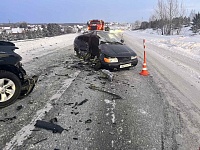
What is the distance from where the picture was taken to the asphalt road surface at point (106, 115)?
3.68 m

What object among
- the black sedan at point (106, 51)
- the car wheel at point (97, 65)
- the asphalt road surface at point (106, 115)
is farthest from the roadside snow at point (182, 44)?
the asphalt road surface at point (106, 115)

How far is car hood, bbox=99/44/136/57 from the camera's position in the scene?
8877 millimetres

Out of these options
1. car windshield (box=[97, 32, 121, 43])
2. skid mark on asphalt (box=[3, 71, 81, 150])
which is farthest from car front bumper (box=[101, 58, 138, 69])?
skid mark on asphalt (box=[3, 71, 81, 150])

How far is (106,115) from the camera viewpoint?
15.4ft

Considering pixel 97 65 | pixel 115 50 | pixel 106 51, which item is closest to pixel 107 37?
pixel 115 50

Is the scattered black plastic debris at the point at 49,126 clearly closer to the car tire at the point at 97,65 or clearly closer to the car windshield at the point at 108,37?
the car tire at the point at 97,65

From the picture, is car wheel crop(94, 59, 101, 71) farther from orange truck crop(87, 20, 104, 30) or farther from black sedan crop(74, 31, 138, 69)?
orange truck crop(87, 20, 104, 30)

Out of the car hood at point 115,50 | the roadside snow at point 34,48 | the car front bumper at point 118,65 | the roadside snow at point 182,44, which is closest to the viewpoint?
the car front bumper at point 118,65

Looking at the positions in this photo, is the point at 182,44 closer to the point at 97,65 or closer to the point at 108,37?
the point at 108,37

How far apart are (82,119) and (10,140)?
1.39 m

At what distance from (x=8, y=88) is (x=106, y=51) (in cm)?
466

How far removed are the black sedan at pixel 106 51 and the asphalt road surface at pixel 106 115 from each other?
1178mm

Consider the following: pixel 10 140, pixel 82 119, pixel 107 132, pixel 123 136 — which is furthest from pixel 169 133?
pixel 10 140

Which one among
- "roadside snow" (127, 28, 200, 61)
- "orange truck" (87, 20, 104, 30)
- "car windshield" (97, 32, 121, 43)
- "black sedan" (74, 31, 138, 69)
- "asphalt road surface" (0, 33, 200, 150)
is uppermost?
"orange truck" (87, 20, 104, 30)
